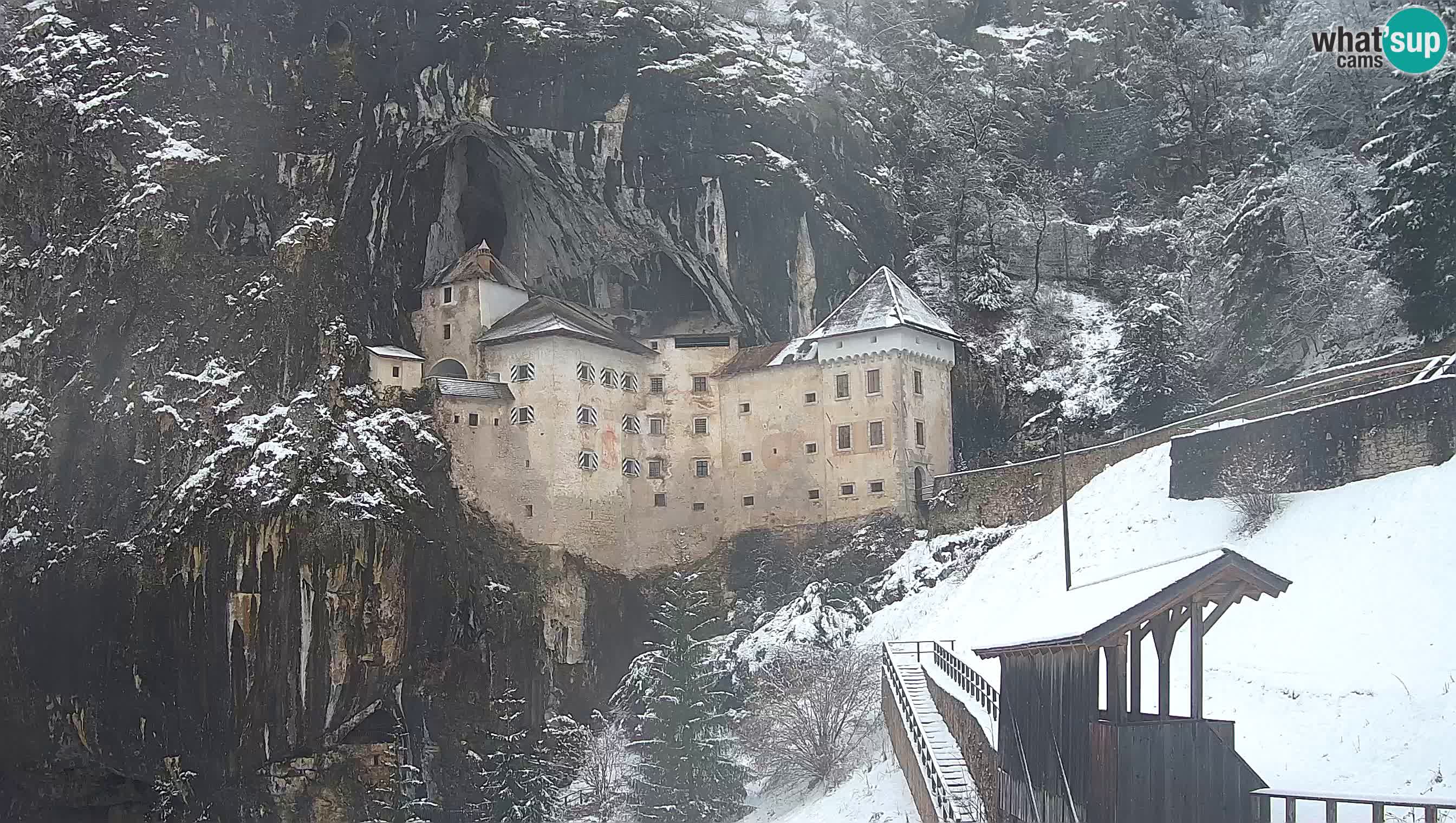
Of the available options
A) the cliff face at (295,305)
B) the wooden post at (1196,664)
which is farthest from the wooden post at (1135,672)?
the cliff face at (295,305)

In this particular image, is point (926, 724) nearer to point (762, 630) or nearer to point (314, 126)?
point (762, 630)

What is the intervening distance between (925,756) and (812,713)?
1066 cm

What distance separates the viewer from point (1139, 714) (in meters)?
16.0

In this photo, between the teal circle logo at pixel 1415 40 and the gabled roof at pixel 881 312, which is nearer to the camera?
the teal circle logo at pixel 1415 40

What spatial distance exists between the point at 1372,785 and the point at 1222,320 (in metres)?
29.2

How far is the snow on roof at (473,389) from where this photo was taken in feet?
148

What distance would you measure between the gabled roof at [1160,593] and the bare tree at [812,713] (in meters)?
16.0

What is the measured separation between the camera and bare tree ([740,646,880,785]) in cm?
3247

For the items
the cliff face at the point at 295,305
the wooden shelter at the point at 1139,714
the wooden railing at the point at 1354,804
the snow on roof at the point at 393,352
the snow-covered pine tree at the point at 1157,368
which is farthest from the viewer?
the snow on roof at the point at 393,352

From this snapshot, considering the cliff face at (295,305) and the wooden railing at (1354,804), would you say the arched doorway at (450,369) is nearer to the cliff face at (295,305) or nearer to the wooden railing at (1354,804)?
the cliff face at (295,305)

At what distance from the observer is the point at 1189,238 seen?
4778cm

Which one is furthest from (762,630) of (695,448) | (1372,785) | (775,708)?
(1372,785)

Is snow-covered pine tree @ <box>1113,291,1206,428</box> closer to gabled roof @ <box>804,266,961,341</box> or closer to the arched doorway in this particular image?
gabled roof @ <box>804,266,961,341</box>

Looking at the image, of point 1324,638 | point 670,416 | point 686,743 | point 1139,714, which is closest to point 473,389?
point 670,416
